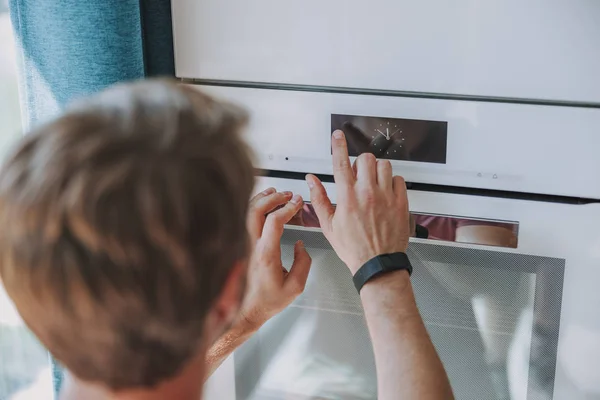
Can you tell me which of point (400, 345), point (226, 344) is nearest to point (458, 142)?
point (400, 345)

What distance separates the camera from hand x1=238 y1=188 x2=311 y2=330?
1161 millimetres

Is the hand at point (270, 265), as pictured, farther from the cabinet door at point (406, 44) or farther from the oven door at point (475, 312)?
the cabinet door at point (406, 44)

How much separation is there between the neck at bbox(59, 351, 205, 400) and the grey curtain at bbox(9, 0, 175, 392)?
54cm

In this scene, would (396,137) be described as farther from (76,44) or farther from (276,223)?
(76,44)

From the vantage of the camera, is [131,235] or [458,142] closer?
[131,235]

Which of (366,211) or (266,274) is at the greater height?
(366,211)

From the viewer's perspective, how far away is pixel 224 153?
64cm

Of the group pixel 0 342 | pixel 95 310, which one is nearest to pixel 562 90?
pixel 95 310

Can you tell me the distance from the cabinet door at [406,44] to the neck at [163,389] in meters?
0.51

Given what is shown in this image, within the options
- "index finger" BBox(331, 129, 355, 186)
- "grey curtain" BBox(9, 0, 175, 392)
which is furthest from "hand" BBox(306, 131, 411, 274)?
"grey curtain" BBox(9, 0, 175, 392)

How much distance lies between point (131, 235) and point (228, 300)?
0.43 feet

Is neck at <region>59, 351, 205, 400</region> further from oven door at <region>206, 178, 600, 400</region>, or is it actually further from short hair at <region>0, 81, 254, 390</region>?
oven door at <region>206, 178, 600, 400</region>

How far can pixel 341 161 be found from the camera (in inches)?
43.8

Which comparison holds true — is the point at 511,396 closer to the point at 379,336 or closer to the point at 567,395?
the point at 567,395
